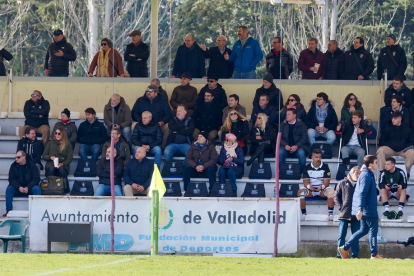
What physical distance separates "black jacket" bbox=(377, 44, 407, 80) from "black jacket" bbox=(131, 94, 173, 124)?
16.2 feet

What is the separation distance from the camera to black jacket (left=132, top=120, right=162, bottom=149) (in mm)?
19703

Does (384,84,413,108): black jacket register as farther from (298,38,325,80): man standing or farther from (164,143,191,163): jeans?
(164,143,191,163): jeans

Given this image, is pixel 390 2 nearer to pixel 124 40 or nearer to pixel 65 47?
pixel 124 40

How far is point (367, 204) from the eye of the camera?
14.8 meters

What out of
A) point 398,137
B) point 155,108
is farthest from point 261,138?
point 398,137

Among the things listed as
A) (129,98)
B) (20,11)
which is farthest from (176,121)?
(20,11)

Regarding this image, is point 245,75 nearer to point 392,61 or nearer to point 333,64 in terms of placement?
point 333,64

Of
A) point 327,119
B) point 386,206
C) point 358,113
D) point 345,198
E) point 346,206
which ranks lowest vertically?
point 386,206

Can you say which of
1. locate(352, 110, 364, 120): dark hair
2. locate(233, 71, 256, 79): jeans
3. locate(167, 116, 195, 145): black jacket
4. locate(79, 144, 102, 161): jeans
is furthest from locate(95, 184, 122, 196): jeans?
locate(233, 71, 256, 79): jeans

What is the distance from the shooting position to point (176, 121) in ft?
65.6

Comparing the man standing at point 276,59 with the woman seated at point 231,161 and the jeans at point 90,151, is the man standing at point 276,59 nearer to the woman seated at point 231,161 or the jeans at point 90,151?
the woman seated at point 231,161

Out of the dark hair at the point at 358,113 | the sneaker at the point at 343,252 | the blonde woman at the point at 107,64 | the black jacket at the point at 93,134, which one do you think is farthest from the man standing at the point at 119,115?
the sneaker at the point at 343,252

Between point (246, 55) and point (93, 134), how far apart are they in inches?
160

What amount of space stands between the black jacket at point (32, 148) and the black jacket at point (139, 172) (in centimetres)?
224
